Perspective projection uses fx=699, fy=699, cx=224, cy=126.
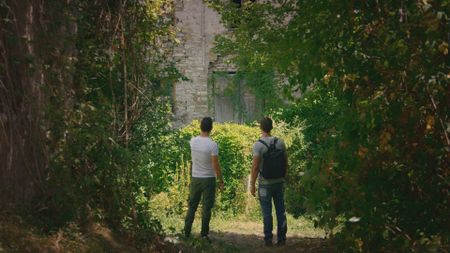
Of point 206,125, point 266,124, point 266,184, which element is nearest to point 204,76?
point 266,124

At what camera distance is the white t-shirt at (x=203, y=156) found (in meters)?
9.49

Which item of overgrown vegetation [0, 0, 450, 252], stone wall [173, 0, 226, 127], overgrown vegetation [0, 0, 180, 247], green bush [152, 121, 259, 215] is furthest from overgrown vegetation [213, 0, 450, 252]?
stone wall [173, 0, 226, 127]

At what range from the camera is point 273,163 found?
954cm

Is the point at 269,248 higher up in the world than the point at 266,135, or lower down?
lower down

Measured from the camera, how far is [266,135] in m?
9.84

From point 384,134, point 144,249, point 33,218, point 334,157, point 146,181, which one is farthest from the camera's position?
point 146,181

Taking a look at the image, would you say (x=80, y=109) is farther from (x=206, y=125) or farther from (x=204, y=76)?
(x=204, y=76)

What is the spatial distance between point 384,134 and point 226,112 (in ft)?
54.0

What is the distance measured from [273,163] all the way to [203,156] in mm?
960

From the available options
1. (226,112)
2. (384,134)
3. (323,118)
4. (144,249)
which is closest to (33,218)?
(144,249)

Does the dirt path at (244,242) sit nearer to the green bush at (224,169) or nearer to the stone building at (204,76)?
the green bush at (224,169)

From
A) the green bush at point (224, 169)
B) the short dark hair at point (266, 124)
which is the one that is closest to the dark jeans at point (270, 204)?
the short dark hair at point (266, 124)

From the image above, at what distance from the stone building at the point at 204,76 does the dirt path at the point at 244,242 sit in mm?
8471

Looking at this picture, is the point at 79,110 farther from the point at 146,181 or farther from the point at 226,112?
the point at 226,112
